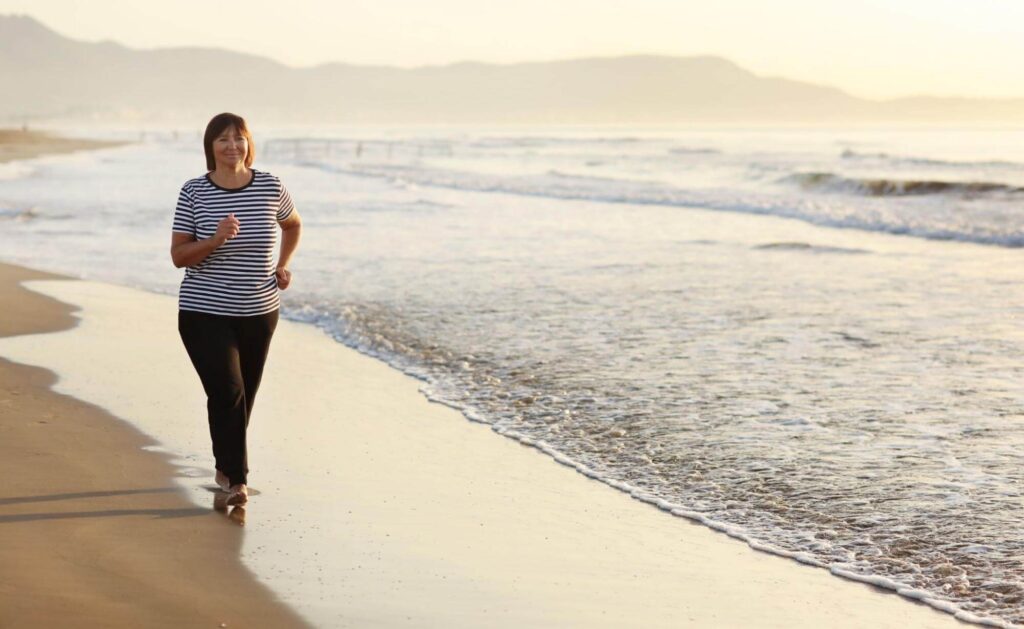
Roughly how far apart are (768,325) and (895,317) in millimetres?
1460

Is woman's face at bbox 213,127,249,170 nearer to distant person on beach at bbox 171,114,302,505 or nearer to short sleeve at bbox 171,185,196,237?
distant person on beach at bbox 171,114,302,505

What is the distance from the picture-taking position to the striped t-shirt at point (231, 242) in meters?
5.13

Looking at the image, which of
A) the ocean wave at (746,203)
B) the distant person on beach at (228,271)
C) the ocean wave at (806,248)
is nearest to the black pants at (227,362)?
the distant person on beach at (228,271)

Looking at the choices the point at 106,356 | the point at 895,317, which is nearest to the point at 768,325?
the point at 895,317

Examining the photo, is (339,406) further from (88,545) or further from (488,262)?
(488,262)

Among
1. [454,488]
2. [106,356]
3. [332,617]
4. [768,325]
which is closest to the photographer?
[332,617]

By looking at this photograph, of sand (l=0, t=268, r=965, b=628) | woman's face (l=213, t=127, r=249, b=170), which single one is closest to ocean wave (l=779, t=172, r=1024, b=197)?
sand (l=0, t=268, r=965, b=628)

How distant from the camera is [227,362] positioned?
521cm

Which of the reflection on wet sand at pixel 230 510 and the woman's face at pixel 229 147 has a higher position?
the woman's face at pixel 229 147

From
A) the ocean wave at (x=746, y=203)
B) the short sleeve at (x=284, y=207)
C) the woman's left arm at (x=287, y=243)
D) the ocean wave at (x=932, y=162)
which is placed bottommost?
the ocean wave at (x=746, y=203)

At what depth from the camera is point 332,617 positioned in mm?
4062

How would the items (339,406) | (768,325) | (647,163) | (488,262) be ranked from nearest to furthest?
(339,406)
(768,325)
(488,262)
(647,163)

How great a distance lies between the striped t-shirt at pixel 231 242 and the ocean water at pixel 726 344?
2.10 meters

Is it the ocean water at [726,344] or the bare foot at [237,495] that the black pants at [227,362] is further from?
the ocean water at [726,344]
